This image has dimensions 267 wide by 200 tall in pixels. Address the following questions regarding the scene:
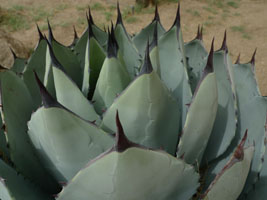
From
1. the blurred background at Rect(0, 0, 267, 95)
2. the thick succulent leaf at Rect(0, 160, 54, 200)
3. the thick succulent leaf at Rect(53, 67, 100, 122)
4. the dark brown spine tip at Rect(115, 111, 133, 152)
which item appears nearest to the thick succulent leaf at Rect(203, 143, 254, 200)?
the dark brown spine tip at Rect(115, 111, 133, 152)

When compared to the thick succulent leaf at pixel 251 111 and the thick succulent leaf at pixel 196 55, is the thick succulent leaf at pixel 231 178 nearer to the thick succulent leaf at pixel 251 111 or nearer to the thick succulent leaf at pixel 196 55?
the thick succulent leaf at pixel 251 111

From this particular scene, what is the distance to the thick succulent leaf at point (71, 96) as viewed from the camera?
30.8 inches

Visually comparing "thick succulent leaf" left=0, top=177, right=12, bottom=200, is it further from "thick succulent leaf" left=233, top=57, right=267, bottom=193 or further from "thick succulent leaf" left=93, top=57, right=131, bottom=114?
"thick succulent leaf" left=233, top=57, right=267, bottom=193

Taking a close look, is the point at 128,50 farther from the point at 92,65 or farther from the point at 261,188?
the point at 261,188

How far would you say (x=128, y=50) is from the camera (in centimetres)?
104

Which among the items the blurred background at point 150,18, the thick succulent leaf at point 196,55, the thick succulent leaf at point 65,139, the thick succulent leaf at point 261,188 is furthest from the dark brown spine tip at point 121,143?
the blurred background at point 150,18

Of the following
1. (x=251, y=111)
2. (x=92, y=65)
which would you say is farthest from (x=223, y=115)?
(x=92, y=65)

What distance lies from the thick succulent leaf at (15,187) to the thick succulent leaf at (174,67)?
0.49 metres

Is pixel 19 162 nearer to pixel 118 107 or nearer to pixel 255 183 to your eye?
pixel 118 107

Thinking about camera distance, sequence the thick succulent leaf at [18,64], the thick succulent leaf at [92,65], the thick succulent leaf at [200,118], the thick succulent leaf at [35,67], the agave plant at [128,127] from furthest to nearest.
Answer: the thick succulent leaf at [18,64] → the thick succulent leaf at [35,67] → the thick succulent leaf at [92,65] → the thick succulent leaf at [200,118] → the agave plant at [128,127]

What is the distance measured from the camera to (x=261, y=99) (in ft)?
3.09

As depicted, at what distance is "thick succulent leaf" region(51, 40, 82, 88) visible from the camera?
37.9 inches

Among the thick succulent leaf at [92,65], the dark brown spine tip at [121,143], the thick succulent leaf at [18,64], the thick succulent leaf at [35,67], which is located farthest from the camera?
the thick succulent leaf at [18,64]

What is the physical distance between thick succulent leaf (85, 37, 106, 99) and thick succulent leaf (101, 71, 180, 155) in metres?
0.18
